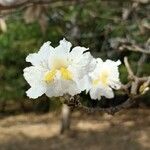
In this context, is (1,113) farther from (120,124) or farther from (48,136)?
(120,124)

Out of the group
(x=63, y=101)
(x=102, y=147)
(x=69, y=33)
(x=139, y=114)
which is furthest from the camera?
(x=139, y=114)

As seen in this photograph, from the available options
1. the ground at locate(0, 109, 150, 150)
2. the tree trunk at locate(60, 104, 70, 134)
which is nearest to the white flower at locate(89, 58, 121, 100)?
the ground at locate(0, 109, 150, 150)

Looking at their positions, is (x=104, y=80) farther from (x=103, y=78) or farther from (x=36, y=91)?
(x=36, y=91)

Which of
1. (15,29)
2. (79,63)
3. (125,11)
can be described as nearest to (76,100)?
(79,63)

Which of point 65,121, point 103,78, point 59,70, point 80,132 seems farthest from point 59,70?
point 80,132

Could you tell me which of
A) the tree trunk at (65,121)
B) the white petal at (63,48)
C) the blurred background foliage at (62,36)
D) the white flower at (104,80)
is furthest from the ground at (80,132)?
the white petal at (63,48)

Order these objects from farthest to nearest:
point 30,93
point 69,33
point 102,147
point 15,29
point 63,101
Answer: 1. point 15,29
2. point 102,147
3. point 69,33
4. point 63,101
5. point 30,93
